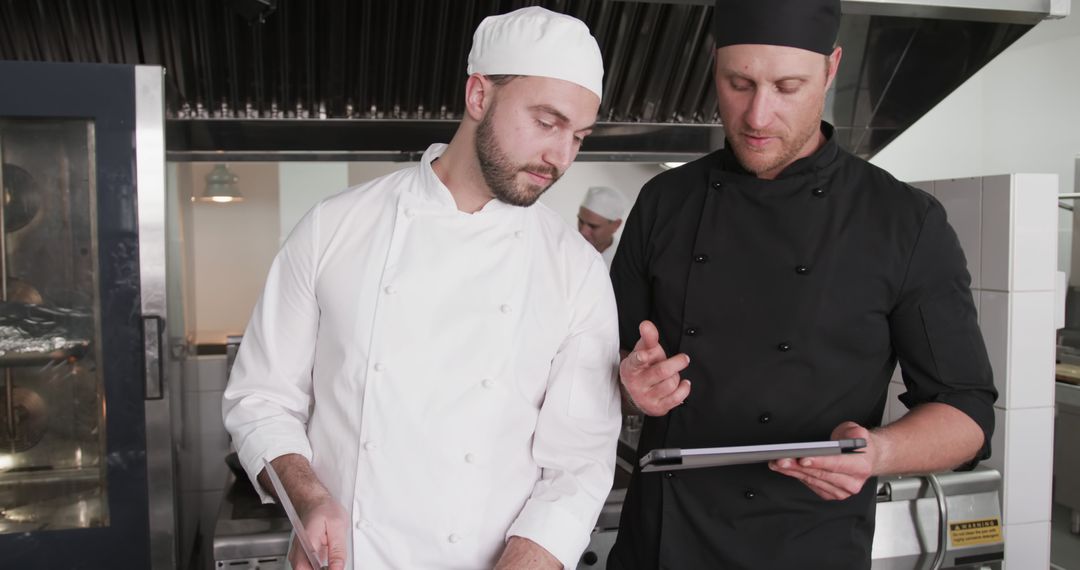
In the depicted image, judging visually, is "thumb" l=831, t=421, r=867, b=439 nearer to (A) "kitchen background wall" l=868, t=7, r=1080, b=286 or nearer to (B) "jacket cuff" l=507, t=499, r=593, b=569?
(B) "jacket cuff" l=507, t=499, r=593, b=569

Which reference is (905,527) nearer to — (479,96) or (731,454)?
(731,454)

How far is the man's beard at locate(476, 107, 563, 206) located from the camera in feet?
4.48

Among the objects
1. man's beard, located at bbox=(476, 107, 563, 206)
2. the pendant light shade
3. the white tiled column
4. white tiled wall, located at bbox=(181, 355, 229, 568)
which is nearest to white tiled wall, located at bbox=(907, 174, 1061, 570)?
the white tiled column

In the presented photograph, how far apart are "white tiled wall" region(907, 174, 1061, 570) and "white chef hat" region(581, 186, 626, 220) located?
1.59 meters

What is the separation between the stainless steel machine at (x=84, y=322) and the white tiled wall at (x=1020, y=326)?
2.30 m

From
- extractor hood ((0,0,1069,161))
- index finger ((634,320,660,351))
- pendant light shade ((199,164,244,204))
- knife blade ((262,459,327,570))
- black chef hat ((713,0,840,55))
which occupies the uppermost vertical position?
extractor hood ((0,0,1069,161))

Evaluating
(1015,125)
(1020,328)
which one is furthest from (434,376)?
(1015,125)

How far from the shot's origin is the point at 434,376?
4.35 feet

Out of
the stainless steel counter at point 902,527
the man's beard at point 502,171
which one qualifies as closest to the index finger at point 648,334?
the man's beard at point 502,171

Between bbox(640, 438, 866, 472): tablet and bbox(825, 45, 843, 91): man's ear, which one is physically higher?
bbox(825, 45, 843, 91): man's ear

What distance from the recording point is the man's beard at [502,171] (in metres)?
1.37

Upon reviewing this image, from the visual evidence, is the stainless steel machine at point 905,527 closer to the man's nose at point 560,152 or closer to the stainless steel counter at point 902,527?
the stainless steel counter at point 902,527

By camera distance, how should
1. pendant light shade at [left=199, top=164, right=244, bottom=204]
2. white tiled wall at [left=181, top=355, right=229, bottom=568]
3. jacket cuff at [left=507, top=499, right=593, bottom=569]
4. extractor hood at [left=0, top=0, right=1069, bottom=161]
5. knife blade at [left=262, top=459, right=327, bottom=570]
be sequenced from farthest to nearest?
pendant light shade at [left=199, top=164, right=244, bottom=204]
white tiled wall at [left=181, top=355, right=229, bottom=568]
extractor hood at [left=0, top=0, right=1069, bottom=161]
jacket cuff at [left=507, top=499, right=593, bottom=569]
knife blade at [left=262, top=459, right=327, bottom=570]

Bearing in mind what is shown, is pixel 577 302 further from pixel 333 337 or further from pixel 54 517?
pixel 54 517
